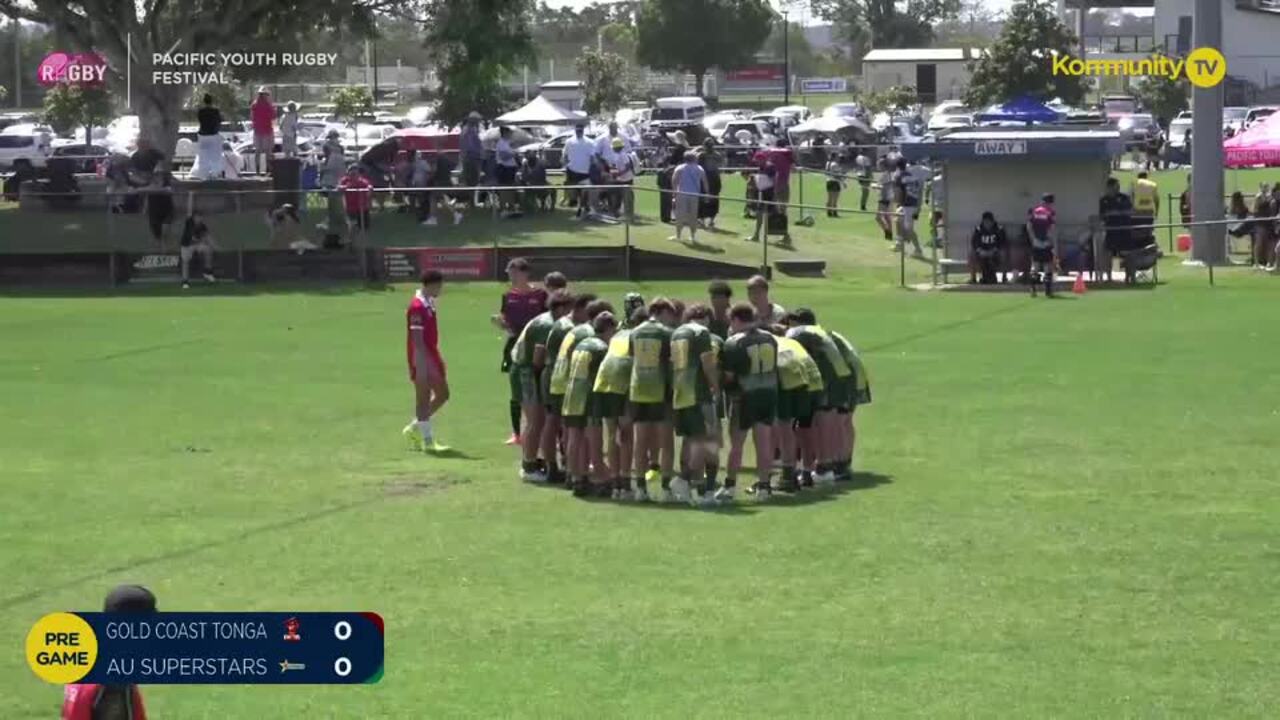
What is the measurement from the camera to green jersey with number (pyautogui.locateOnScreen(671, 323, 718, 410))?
17.7 metres

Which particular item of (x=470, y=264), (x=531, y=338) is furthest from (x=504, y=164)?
(x=531, y=338)

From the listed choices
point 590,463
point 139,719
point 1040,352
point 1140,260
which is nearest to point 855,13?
point 1140,260

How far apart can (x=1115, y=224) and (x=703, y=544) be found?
24.0m

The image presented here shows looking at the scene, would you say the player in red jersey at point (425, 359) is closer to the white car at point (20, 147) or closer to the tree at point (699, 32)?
the white car at point (20, 147)

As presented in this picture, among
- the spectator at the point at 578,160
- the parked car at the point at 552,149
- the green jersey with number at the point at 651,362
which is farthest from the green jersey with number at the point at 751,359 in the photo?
the parked car at the point at 552,149

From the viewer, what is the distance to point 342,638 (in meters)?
7.80

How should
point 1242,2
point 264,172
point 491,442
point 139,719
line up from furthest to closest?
point 1242,2 → point 264,172 → point 491,442 → point 139,719

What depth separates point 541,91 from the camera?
10462 cm

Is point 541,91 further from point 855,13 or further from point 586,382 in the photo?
point 586,382

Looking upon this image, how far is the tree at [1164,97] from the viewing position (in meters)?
90.5

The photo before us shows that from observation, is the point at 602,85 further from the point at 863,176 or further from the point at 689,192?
the point at 689,192

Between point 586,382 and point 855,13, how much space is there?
5654 inches
